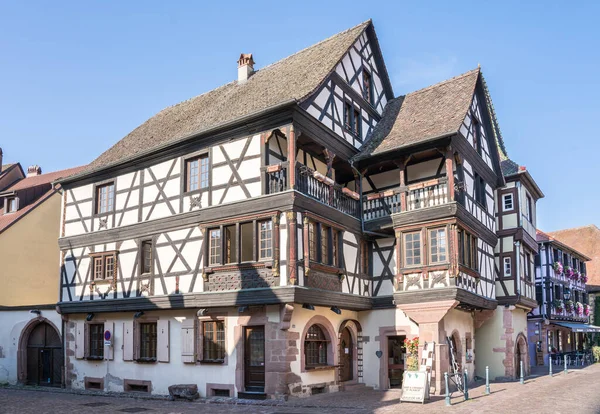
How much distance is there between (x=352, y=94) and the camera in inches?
861

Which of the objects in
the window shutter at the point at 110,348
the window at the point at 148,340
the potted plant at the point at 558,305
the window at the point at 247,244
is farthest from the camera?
the potted plant at the point at 558,305

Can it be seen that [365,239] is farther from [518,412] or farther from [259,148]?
[518,412]

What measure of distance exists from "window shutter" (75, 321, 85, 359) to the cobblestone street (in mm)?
2080

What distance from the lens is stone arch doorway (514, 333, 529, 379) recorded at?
2576cm

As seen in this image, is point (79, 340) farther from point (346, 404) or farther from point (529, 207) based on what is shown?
point (529, 207)

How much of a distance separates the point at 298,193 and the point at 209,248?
11.9 feet

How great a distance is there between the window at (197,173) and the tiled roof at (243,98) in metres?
0.91

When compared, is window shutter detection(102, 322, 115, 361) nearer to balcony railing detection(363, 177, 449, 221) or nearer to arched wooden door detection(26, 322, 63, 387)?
arched wooden door detection(26, 322, 63, 387)

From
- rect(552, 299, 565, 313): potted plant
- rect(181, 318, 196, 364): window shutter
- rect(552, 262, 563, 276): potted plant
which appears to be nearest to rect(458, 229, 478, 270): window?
rect(181, 318, 196, 364): window shutter

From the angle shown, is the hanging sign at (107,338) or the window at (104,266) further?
the window at (104,266)

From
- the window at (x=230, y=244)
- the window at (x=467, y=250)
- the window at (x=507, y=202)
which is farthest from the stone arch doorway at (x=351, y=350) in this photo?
the window at (x=507, y=202)

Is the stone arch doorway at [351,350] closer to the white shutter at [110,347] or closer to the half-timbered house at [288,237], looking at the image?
the half-timbered house at [288,237]

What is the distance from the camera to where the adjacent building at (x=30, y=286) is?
24.7 m

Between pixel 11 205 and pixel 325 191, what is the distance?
59.0ft
